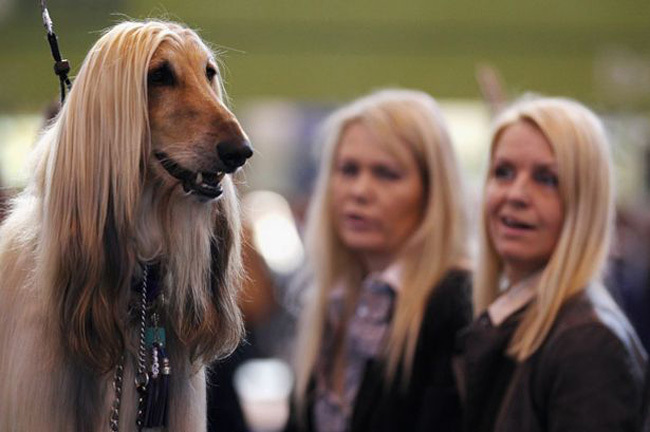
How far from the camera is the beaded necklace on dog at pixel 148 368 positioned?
2.01m

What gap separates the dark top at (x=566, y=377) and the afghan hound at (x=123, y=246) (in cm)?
88

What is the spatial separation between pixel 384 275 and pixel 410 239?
143mm

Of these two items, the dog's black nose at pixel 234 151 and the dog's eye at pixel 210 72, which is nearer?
the dog's black nose at pixel 234 151

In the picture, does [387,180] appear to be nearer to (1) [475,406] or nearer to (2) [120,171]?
(1) [475,406]

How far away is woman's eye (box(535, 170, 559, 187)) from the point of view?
115 inches

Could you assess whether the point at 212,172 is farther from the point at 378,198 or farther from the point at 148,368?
the point at 378,198

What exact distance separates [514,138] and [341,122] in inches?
33.1

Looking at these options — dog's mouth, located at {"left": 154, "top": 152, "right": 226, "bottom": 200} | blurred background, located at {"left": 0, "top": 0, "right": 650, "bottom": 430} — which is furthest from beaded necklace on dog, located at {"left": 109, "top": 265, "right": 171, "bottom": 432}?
blurred background, located at {"left": 0, "top": 0, "right": 650, "bottom": 430}

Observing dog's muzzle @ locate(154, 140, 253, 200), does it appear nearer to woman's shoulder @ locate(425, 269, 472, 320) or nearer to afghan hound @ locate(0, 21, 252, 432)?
afghan hound @ locate(0, 21, 252, 432)

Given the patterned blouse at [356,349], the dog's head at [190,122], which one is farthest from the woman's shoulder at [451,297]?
the dog's head at [190,122]

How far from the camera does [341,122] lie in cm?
370

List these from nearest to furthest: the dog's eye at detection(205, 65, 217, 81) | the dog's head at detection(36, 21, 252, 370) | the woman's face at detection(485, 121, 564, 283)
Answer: the dog's head at detection(36, 21, 252, 370) → the dog's eye at detection(205, 65, 217, 81) → the woman's face at detection(485, 121, 564, 283)

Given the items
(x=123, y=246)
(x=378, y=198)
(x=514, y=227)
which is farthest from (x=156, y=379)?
(x=378, y=198)

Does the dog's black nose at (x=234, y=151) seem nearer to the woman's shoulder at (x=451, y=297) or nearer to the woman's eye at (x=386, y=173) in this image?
the woman's shoulder at (x=451, y=297)
